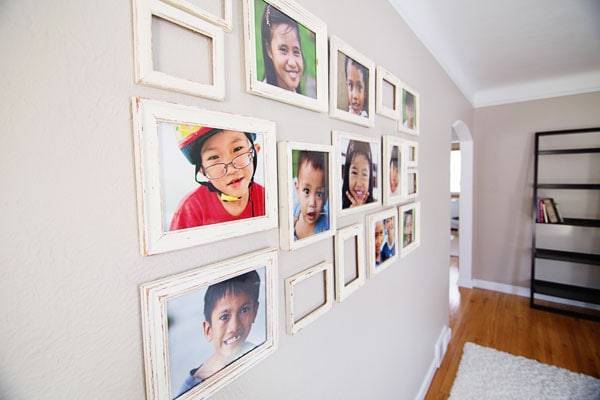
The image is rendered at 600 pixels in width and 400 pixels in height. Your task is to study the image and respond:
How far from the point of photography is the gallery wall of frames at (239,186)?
0.47 m

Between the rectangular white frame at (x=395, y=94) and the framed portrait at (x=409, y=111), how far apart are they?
0.19 ft

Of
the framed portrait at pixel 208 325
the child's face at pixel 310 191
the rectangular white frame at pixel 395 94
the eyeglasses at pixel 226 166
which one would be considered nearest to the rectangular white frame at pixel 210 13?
the eyeglasses at pixel 226 166

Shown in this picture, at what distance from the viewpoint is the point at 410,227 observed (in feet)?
5.03

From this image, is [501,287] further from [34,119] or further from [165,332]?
[34,119]

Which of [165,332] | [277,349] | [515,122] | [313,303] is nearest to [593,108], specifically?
[515,122]

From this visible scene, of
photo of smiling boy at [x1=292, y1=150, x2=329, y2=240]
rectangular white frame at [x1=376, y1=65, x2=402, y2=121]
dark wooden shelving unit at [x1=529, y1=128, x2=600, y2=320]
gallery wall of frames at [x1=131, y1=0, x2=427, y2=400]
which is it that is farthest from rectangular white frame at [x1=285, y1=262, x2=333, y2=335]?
dark wooden shelving unit at [x1=529, y1=128, x2=600, y2=320]

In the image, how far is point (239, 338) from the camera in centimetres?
62

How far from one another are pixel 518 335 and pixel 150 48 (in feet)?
11.4

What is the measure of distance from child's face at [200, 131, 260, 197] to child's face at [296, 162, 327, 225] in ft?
0.58

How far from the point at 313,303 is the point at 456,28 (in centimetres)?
202

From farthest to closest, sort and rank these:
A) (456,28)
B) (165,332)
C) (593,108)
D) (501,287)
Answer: (501,287), (593,108), (456,28), (165,332)

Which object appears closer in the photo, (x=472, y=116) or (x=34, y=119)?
(x=34, y=119)

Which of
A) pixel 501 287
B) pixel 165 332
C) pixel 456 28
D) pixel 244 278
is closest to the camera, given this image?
pixel 165 332

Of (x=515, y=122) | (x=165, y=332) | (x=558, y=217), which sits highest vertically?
(x=515, y=122)
